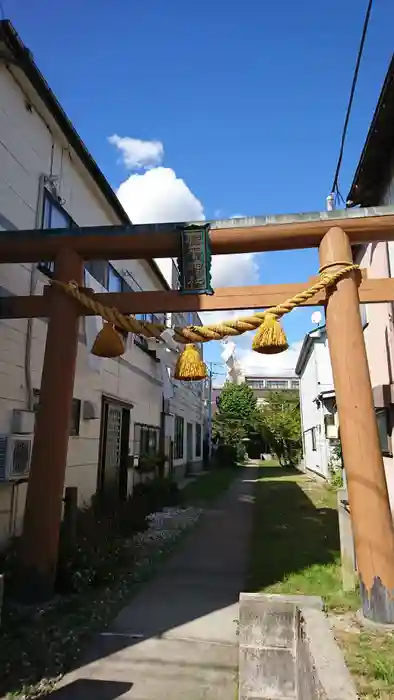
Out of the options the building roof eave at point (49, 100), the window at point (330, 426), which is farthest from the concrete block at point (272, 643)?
the window at point (330, 426)

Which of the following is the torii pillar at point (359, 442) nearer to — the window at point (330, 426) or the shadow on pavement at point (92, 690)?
the shadow on pavement at point (92, 690)

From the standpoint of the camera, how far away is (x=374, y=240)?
16.2ft

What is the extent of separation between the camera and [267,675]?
325cm

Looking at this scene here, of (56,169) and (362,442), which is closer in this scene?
(362,442)

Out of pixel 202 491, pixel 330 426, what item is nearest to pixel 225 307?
pixel 330 426

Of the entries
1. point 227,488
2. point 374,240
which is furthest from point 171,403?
point 374,240

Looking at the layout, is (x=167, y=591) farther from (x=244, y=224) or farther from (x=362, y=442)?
(x=244, y=224)

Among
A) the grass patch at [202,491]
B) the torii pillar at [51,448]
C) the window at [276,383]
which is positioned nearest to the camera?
the torii pillar at [51,448]

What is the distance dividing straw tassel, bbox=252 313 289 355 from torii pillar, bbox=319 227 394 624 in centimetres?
46

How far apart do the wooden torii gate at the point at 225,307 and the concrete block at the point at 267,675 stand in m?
1.00

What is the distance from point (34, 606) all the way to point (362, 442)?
3326 millimetres

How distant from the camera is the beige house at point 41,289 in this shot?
5695 millimetres

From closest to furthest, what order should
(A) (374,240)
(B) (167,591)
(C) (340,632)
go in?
(C) (340,632), (A) (374,240), (B) (167,591)

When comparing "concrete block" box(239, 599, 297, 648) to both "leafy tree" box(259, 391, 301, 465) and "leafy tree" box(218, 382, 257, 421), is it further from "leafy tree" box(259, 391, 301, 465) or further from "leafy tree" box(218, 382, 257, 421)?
"leafy tree" box(218, 382, 257, 421)
